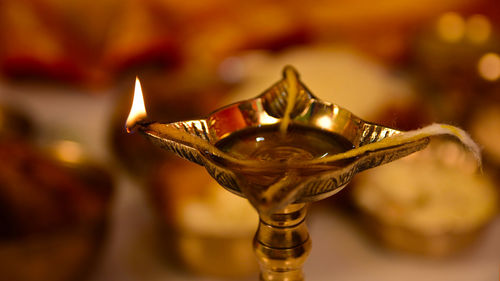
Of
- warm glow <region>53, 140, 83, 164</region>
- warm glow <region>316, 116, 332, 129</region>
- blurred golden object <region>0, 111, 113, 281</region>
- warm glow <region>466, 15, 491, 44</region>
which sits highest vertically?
warm glow <region>466, 15, 491, 44</region>

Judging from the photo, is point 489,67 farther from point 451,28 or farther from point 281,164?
point 281,164

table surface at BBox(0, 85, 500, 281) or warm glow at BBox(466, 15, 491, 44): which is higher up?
warm glow at BBox(466, 15, 491, 44)

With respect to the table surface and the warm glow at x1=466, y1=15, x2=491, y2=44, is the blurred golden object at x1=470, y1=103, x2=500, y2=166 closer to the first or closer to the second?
the table surface

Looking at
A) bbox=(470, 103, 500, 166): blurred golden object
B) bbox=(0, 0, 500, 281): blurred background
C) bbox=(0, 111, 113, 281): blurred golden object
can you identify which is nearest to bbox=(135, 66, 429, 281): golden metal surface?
A: bbox=(0, 0, 500, 281): blurred background

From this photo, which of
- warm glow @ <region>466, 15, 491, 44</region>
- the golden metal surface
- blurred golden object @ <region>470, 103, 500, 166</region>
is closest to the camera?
the golden metal surface

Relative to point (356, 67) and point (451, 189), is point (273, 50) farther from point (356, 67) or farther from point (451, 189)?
point (451, 189)

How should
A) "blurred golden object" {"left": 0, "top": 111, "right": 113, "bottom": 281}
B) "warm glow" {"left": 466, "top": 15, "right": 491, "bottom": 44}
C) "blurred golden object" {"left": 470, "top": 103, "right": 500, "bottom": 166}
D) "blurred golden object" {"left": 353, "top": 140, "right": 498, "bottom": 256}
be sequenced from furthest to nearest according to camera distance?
"warm glow" {"left": 466, "top": 15, "right": 491, "bottom": 44} → "blurred golden object" {"left": 470, "top": 103, "right": 500, "bottom": 166} → "blurred golden object" {"left": 353, "top": 140, "right": 498, "bottom": 256} → "blurred golden object" {"left": 0, "top": 111, "right": 113, "bottom": 281}

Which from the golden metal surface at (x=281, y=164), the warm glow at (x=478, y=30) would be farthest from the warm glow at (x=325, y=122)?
the warm glow at (x=478, y=30)
